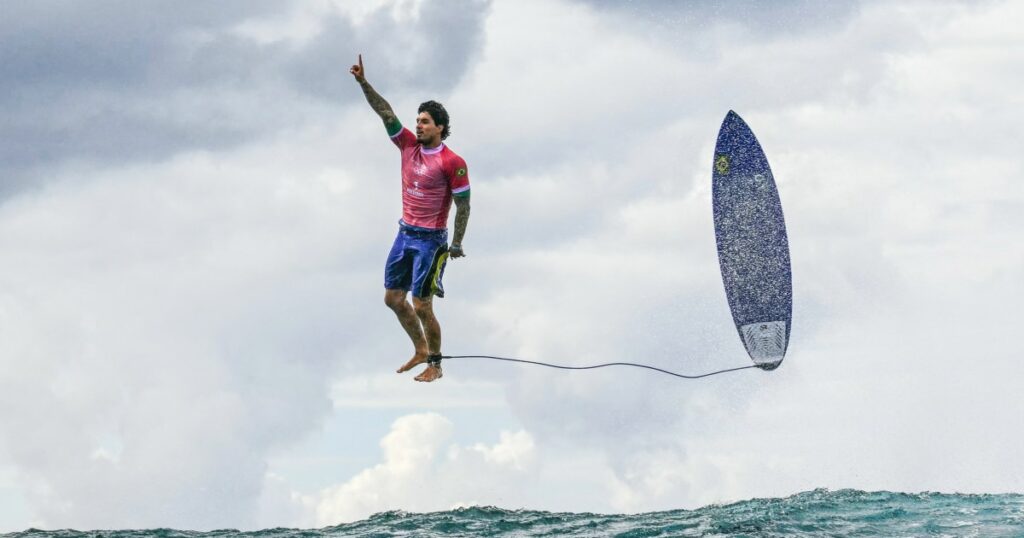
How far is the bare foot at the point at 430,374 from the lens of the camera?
1628 centimetres

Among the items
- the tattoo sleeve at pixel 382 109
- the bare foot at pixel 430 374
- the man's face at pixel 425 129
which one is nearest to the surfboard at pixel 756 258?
the bare foot at pixel 430 374

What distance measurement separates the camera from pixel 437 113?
1555 centimetres

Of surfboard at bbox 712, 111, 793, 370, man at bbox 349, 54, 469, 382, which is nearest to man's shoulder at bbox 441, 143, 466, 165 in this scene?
man at bbox 349, 54, 469, 382

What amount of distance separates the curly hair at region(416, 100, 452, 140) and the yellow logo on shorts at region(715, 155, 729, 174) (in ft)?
23.6

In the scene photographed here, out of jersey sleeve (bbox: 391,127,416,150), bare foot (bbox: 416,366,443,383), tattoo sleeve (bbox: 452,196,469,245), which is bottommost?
bare foot (bbox: 416,366,443,383)

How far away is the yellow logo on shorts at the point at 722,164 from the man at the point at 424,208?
717 centimetres

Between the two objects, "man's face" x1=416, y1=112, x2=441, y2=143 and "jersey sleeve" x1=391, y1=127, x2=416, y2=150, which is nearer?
"man's face" x1=416, y1=112, x2=441, y2=143

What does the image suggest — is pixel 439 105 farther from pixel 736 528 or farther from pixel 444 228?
pixel 736 528

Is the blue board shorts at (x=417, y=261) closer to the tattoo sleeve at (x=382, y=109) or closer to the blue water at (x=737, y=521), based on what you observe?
the tattoo sleeve at (x=382, y=109)

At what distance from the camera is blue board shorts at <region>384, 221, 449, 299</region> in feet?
51.5

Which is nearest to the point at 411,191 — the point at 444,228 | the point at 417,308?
the point at 444,228

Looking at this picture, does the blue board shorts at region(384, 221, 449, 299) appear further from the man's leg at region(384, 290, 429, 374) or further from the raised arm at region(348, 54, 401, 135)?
the raised arm at region(348, 54, 401, 135)

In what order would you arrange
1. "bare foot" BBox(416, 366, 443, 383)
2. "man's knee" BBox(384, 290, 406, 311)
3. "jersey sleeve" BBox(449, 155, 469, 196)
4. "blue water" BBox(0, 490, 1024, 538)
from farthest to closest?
"blue water" BBox(0, 490, 1024, 538) → "bare foot" BBox(416, 366, 443, 383) → "man's knee" BBox(384, 290, 406, 311) → "jersey sleeve" BBox(449, 155, 469, 196)

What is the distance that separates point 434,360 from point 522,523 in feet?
11.7
